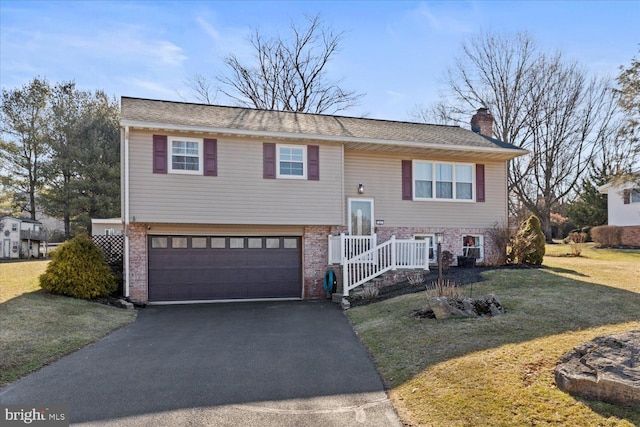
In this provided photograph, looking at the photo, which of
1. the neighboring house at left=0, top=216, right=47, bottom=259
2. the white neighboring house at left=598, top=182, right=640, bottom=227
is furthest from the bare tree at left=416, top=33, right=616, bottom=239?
the neighboring house at left=0, top=216, right=47, bottom=259

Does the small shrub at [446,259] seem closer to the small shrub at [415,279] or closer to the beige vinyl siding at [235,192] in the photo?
the small shrub at [415,279]

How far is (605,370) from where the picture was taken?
4.34 metres

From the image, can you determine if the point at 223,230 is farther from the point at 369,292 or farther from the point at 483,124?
the point at 483,124

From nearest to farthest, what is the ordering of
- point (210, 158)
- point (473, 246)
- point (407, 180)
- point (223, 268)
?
point (210, 158) → point (223, 268) → point (407, 180) → point (473, 246)

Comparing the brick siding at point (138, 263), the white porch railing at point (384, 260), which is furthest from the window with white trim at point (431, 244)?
the brick siding at point (138, 263)

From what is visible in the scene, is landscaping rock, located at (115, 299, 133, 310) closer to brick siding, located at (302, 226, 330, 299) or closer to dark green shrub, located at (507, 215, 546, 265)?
brick siding, located at (302, 226, 330, 299)

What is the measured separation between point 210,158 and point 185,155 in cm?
74

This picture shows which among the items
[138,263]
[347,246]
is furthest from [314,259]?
[138,263]

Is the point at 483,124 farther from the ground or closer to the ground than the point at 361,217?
farther from the ground

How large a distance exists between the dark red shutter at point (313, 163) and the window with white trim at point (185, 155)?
3.41 meters

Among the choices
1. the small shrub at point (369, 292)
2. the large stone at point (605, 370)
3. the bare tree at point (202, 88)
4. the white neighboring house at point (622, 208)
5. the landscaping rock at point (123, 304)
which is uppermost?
the bare tree at point (202, 88)

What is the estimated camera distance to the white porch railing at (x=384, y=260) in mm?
12766

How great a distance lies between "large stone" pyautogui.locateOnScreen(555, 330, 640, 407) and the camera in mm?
4082

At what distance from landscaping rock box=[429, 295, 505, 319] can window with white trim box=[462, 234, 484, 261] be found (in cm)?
753
